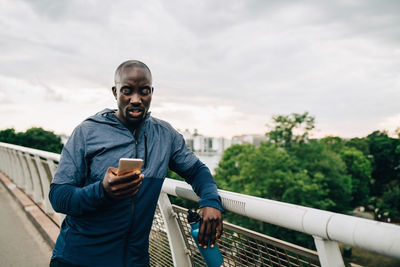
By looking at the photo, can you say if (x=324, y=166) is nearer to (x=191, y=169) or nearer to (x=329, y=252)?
(x=191, y=169)

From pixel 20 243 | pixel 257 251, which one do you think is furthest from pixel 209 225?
pixel 20 243

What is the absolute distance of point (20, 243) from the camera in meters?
4.08

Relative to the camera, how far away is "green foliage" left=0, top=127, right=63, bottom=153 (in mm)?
48688

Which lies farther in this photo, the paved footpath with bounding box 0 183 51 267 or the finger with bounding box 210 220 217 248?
the paved footpath with bounding box 0 183 51 267

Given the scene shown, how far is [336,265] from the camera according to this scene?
1176 mm

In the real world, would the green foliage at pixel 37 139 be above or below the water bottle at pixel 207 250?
above

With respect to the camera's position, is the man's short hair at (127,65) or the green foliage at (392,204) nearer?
the man's short hair at (127,65)

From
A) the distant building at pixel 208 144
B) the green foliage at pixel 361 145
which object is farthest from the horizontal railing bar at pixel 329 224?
the distant building at pixel 208 144

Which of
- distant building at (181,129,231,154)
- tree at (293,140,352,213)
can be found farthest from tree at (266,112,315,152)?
distant building at (181,129,231,154)

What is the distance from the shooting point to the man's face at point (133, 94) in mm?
1889

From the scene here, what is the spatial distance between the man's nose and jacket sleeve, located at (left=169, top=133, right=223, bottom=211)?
0.36m

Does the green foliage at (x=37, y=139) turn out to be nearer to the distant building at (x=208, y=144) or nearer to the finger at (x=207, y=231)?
the finger at (x=207, y=231)

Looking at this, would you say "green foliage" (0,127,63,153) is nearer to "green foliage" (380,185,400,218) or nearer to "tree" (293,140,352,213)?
"tree" (293,140,352,213)

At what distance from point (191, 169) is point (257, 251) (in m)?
0.66
